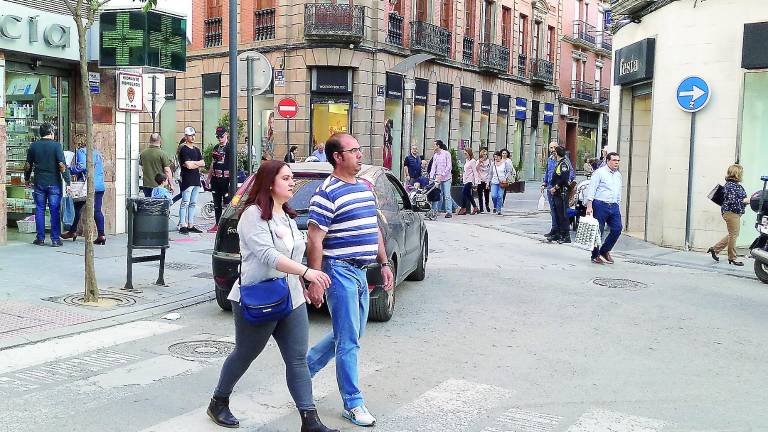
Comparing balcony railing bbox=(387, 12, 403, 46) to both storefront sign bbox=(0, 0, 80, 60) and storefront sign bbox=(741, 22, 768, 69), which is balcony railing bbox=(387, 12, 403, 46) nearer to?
storefront sign bbox=(741, 22, 768, 69)

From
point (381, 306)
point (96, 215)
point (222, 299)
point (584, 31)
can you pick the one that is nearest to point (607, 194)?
point (381, 306)

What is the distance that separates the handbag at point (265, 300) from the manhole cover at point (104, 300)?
4.16 meters

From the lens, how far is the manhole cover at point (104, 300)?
8055 millimetres

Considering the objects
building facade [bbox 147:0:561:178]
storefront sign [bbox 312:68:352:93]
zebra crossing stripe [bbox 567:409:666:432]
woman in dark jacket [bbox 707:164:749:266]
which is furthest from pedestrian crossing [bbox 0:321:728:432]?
storefront sign [bbox 312:68:352:93]

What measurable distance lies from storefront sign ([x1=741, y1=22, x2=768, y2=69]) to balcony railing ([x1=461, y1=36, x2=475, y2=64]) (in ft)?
71.4

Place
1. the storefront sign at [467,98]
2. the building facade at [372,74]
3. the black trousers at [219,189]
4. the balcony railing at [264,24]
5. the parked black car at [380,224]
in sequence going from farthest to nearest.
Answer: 1. the storefront sign at [467,98]
2. the balcony railing at [264,24]
3. the building facade at [372,74]
4. the black trousers at [219,189]
5. the parked black car at [380,224]

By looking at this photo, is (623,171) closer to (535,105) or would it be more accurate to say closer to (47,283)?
(47,283)

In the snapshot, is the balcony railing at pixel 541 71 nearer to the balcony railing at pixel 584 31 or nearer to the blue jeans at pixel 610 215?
the balcony railing at pixel 584 31

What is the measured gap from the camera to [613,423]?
4973 millimetres

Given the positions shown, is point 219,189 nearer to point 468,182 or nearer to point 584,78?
point 468,182

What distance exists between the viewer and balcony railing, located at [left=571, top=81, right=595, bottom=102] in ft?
152

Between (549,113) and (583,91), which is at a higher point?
(583,91)

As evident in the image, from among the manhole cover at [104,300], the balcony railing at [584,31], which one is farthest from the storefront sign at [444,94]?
the manhole cover at [104,300]

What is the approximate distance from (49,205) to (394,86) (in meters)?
20.1
